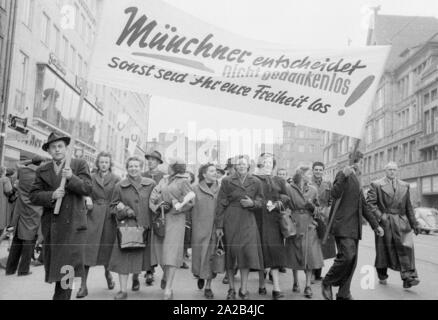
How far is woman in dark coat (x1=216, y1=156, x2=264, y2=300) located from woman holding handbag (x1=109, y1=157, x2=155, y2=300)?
3.15 ft

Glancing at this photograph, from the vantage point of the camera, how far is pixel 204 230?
6.28 m

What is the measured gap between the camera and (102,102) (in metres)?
9.80

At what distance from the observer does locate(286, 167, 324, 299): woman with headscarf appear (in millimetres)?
6453

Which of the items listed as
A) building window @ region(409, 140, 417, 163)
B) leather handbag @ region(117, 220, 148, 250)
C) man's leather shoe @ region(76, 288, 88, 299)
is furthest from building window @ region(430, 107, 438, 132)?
man's leather shoe @ region(76, 288, 88, 299)

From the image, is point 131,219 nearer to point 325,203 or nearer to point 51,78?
point 325,203

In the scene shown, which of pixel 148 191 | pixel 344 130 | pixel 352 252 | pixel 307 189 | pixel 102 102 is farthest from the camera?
pixel 102 102

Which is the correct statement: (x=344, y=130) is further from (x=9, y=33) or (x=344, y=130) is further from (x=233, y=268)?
(x=9, y=33)

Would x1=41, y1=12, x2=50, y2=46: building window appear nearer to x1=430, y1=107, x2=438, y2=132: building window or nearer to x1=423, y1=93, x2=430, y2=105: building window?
x1=430, y1=107, x2=438, y2=132: building window

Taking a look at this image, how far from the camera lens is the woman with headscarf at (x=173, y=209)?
19.4 feet

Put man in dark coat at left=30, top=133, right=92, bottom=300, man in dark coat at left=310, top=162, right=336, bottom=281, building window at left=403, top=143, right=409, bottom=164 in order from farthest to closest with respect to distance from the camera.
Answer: building window at left=403, top=143, right=409, bottom=164 → man in dark coat at left=310, top=162, right=336, bottom=281 → man in dark coat at left=30, top=133, right=92, bottom=300

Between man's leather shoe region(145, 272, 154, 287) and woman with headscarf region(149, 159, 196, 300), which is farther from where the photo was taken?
man's leather shoe region(145, 272, 154, 287)

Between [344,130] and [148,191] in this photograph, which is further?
[148,191]
